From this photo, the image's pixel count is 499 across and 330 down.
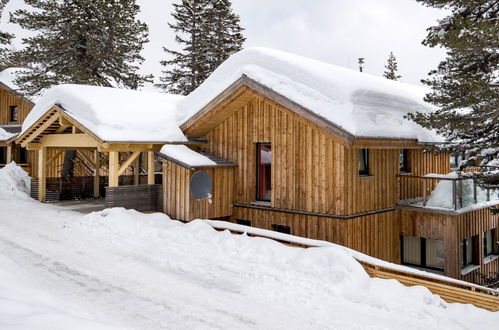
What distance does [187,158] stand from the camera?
549 inches

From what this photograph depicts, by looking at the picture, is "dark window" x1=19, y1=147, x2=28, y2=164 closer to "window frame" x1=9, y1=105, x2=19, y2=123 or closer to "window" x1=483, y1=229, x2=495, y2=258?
"window frame" x1=9, y1=105, x2=19, y2=123

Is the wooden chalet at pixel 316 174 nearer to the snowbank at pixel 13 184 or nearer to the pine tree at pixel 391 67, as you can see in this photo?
the snowbank at pixel 13 184

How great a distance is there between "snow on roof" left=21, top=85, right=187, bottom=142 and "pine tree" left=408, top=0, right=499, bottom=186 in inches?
356

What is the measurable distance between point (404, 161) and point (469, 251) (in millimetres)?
4272

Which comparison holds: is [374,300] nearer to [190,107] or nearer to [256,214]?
[256,214]

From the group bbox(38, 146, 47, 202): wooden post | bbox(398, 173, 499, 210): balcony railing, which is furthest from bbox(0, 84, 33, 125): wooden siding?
bbox(398, 173, 499, 210): balcony railing

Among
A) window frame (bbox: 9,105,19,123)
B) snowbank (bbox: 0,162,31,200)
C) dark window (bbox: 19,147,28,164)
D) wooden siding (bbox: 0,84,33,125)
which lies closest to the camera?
snowbank (bbox: 0,162,31,200)

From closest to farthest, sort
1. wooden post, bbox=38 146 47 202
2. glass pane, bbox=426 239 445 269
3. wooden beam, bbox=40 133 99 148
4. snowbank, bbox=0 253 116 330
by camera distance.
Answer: snowbank, bbox=0 253 116 330 → glass pane, bbox=426 239 445 269 → wooden beam, bbox=40 133 99 148 → wooden post, bbox=38 146 47 202

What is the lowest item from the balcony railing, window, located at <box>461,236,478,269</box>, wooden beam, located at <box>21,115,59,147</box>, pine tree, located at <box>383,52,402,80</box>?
window, located at <box>461,236,478,269</box>

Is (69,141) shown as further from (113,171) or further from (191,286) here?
(191,286)

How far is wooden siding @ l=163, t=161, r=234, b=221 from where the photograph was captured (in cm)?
1386

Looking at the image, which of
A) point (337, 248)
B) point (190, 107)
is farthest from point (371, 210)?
point (190, 107)

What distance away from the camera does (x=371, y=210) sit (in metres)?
13.7

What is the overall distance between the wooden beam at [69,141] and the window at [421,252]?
475 inches
